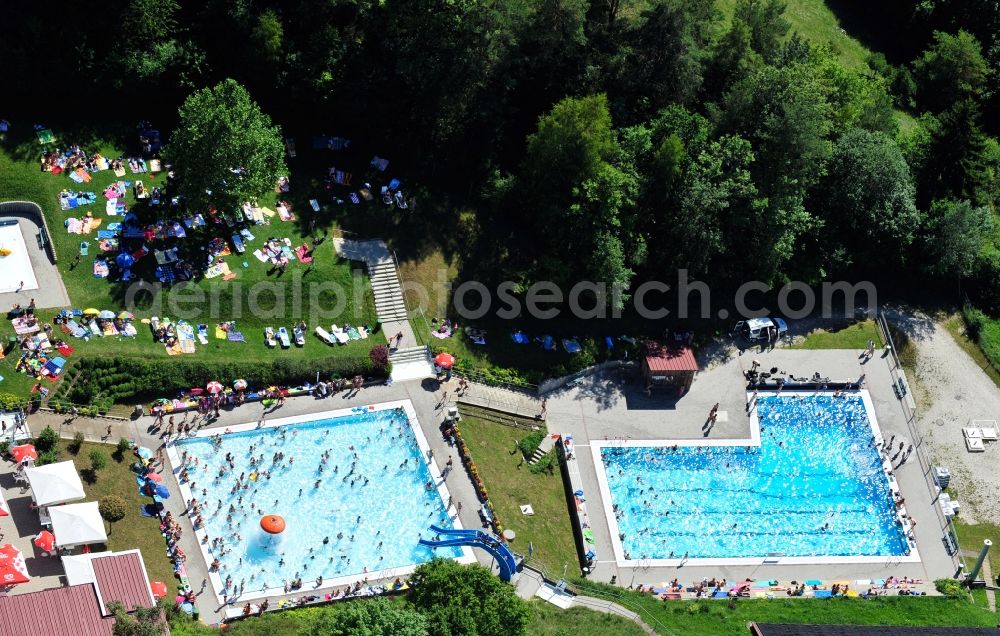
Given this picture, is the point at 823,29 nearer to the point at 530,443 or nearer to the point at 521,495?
the point at 530,443

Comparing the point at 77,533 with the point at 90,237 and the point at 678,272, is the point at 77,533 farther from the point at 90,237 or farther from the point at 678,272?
the point at 678,272

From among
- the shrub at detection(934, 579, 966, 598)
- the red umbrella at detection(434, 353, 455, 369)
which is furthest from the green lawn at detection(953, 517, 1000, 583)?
the red umbrella at detection(434, 353, 455, 369)

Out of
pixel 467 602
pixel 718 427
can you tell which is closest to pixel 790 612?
pixel 718 427

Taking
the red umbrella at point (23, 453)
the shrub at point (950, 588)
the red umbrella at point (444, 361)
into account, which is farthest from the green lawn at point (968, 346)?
the red umbrella at point (23, 453)

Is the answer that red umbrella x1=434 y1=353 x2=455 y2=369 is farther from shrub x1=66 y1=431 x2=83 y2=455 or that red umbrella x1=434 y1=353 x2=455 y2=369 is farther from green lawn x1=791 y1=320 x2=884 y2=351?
green lawn x1=791 y1=320 x2=884 y2=351

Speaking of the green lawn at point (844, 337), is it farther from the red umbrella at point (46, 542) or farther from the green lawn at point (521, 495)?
the red umbrella at point (46, 542)

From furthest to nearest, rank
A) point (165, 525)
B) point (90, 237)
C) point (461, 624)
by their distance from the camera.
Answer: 1. point (90, 237)
2. point (165, 525)
3. point (461, 624)

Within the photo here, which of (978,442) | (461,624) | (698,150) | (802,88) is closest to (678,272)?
(698,150)
